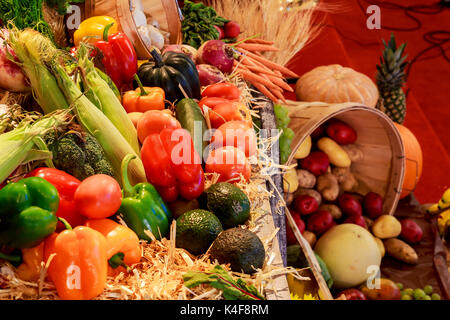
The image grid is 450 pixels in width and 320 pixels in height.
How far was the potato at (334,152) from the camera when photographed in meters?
2.80

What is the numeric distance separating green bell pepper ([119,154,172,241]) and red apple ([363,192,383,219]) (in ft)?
6.60

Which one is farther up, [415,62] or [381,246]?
[415,62]

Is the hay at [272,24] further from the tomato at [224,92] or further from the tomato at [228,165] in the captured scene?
the tomato at [228,165]

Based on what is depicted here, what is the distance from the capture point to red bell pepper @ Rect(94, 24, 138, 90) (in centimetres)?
186

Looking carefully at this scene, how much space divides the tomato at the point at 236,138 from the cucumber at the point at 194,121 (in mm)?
57

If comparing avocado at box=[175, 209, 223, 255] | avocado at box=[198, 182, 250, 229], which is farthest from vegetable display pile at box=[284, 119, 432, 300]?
avocado at box=[175, 209, 223, 255]

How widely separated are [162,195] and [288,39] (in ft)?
7.18

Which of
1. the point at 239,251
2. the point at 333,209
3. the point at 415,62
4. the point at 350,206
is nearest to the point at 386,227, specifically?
the point at 350,206

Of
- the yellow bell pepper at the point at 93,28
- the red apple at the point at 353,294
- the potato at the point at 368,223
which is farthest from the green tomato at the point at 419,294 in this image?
the yellow bell pepper at the point at 93,28

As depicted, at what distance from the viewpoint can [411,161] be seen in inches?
125

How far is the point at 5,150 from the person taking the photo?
1.14 metres

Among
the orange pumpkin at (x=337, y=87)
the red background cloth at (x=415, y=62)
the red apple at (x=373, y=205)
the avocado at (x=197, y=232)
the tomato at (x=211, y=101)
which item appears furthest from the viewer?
the red background cloth at (x=415, y=62)

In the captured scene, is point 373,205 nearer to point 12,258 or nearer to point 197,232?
point 197,232

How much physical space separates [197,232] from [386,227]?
2026 millimetres
